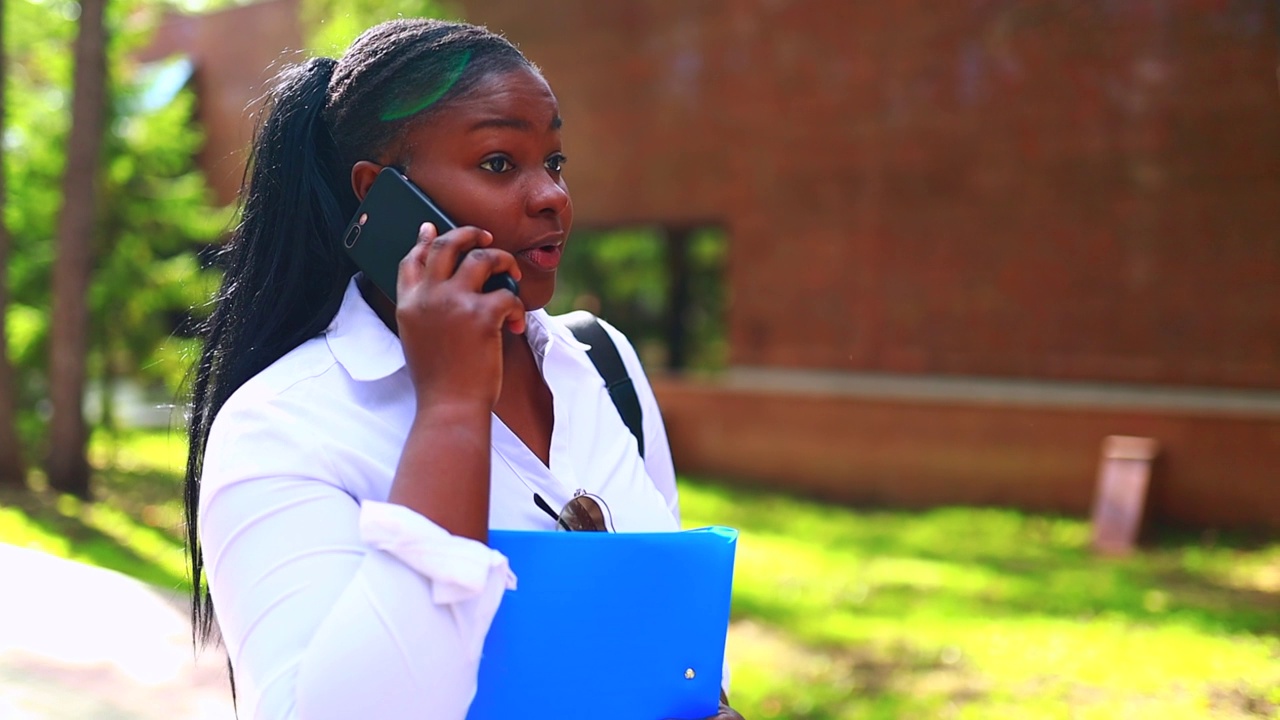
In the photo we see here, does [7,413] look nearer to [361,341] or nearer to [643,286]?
[361,341]

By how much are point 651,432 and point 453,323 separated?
2.29 feet

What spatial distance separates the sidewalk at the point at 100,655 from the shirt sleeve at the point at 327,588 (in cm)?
281

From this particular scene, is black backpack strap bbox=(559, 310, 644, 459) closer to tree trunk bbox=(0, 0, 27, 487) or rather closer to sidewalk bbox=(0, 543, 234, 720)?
sidewalk bbox=(0, 543, 234, 720)

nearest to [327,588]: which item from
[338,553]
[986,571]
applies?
[338,553]

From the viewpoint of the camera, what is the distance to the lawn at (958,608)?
18.5 feet

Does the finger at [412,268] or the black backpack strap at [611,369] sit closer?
the finger at [412,268]

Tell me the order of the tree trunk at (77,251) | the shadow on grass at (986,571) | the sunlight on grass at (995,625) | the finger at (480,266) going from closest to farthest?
the finger at (480,266) < the sunlight on grass at (995,625) < the shadow on grass at (986,571) < the tree trunk at (77,251)

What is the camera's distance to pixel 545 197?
153cm

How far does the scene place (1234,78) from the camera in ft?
35.2

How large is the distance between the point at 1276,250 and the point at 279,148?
1068cm

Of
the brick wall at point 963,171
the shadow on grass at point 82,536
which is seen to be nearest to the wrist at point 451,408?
the shadow on grass at point 82,536

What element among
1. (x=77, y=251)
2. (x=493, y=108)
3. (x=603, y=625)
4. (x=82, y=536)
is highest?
(x=493, y=108)

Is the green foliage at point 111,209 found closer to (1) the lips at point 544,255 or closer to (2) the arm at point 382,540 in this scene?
(1) the lips at point 544,255

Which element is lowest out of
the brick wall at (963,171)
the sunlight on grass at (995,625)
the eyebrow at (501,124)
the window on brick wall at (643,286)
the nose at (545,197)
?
the window on brick wall at (643,286)
